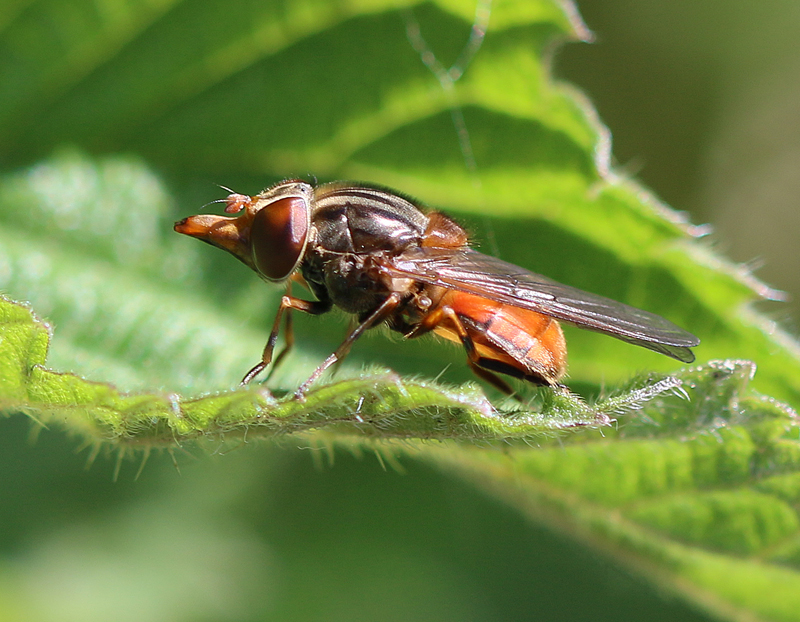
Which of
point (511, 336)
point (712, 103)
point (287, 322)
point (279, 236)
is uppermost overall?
point (712, 103)

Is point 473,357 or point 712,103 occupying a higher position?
point 712,103

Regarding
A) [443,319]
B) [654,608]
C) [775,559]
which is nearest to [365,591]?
[654,608]

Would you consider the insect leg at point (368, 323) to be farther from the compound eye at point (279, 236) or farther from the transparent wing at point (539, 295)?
the compound eye at point (279, 236)

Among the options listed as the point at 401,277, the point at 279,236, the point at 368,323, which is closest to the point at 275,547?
the point at 368,323

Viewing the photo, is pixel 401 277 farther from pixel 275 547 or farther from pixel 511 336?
pixel 275 547

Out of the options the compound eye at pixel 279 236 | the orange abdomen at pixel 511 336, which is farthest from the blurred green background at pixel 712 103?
the compound eye at pixel 279 236

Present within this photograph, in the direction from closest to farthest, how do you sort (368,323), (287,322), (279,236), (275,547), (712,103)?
(279,236)
(368,323)
(287,322)
(275,547)
(712,103)

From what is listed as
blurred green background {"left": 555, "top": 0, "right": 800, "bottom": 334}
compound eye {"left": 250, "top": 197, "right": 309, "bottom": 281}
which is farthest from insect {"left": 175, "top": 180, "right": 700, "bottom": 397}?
blurred green background {"left": 555, "top": 0, "right": 800, "bottom": 334}

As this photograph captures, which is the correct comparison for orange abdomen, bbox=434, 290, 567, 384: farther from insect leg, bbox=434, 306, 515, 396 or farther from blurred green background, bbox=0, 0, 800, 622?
blurred green background, bbox=0, 0, 800, 622

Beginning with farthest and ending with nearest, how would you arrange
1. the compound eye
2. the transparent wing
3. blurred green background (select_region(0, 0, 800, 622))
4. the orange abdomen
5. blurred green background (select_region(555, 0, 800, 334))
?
blurred green background (select_region(555, 0, 800, 334)), blurred green background (select_region(0, 0, 800, 622)), the orange abdomen, the compound eye, the transparent wing
